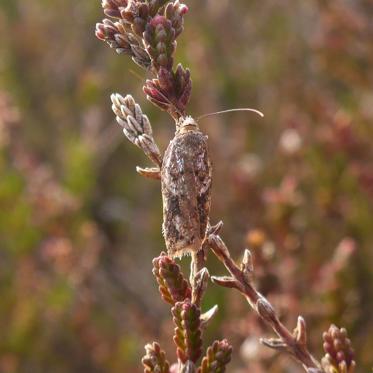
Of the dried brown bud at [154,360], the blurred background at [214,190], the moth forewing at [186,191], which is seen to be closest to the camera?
the moth forewing at [186,191]

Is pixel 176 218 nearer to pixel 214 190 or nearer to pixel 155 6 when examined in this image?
pixel 155 6

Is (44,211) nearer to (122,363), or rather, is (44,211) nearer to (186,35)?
(122,363)

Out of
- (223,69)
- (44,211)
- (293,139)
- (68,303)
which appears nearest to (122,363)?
(68,303)

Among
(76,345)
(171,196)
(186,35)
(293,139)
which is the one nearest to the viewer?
(171,196)

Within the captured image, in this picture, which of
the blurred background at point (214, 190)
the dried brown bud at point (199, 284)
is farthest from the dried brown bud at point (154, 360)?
the blurred background at point (214, 190)

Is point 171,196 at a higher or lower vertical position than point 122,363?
lower

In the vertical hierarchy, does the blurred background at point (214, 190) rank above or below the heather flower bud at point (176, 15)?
above

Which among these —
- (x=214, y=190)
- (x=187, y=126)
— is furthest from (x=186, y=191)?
(x=214, y=190)

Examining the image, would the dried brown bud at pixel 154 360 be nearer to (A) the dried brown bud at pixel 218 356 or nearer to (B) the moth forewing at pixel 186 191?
(A) the dried brown bud at pixel 218 356
